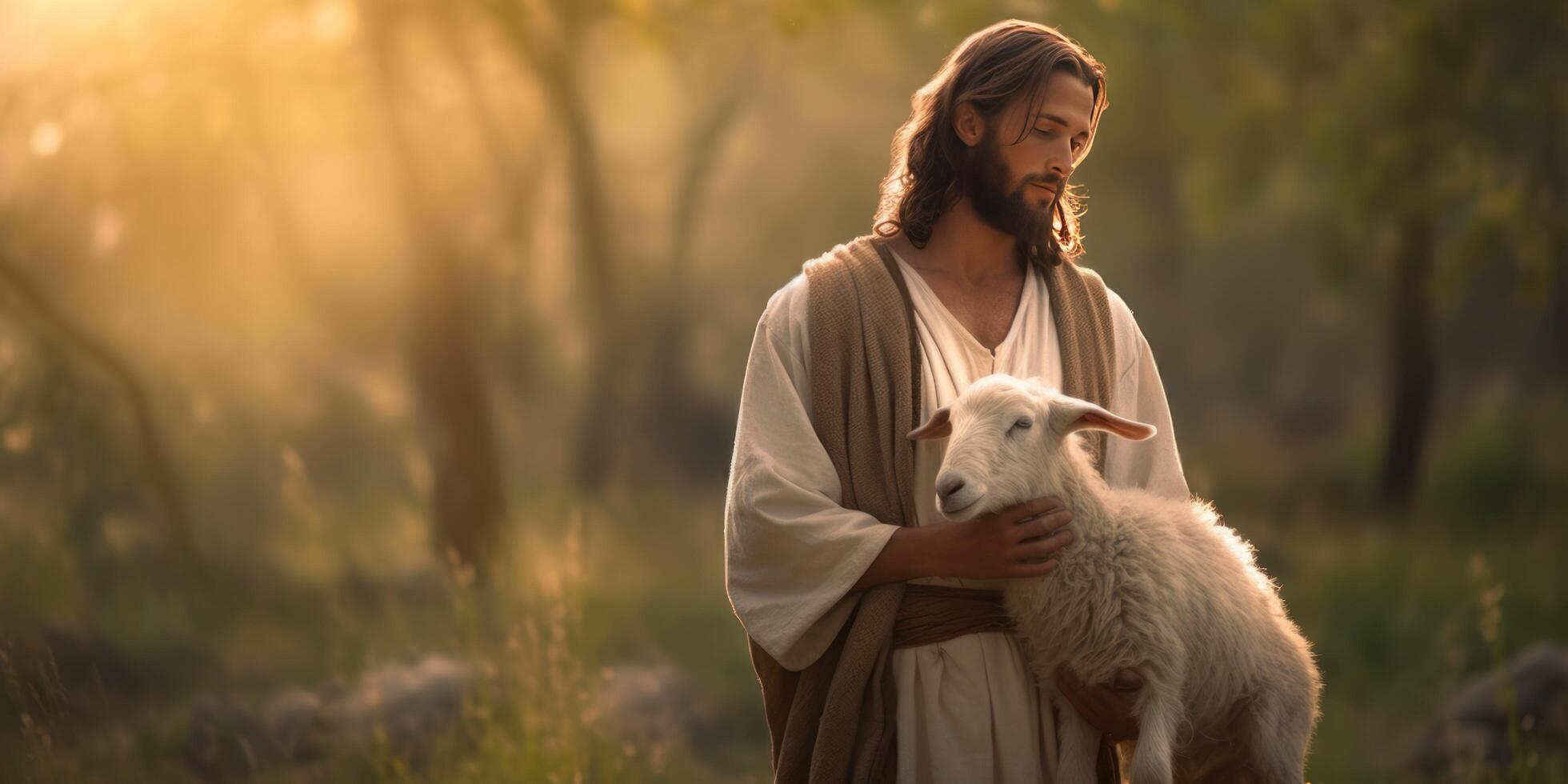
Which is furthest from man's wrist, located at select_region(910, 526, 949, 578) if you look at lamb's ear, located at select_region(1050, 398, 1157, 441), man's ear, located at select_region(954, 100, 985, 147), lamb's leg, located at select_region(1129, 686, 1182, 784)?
man's ear, located at select_region(954, 100, 985, 147)

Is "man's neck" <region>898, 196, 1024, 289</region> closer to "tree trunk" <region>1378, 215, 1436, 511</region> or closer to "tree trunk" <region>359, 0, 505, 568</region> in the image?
"tree trunk" <region>359, 0, 505, 568</region>

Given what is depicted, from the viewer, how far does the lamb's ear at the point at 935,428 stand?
2607mm

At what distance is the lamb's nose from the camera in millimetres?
2404

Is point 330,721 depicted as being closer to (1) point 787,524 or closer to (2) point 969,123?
(1) point 787,524

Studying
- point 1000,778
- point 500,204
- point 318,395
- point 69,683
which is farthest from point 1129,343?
point 318,395

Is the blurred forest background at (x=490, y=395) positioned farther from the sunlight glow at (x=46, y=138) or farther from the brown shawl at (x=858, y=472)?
the brown shawl at (x=858, y=472)

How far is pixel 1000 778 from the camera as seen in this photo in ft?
8.91

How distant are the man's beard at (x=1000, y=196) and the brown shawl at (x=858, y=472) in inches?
9.4

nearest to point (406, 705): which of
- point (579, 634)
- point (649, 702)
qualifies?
point (649, 702)

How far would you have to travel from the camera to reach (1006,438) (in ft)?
8.29

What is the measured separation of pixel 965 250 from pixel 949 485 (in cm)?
74

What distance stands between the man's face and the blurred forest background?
7.66 feet

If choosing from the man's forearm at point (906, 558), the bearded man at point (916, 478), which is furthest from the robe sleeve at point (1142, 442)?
the man's forearm at point (906, 558)

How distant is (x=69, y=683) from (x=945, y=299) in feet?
16.1
